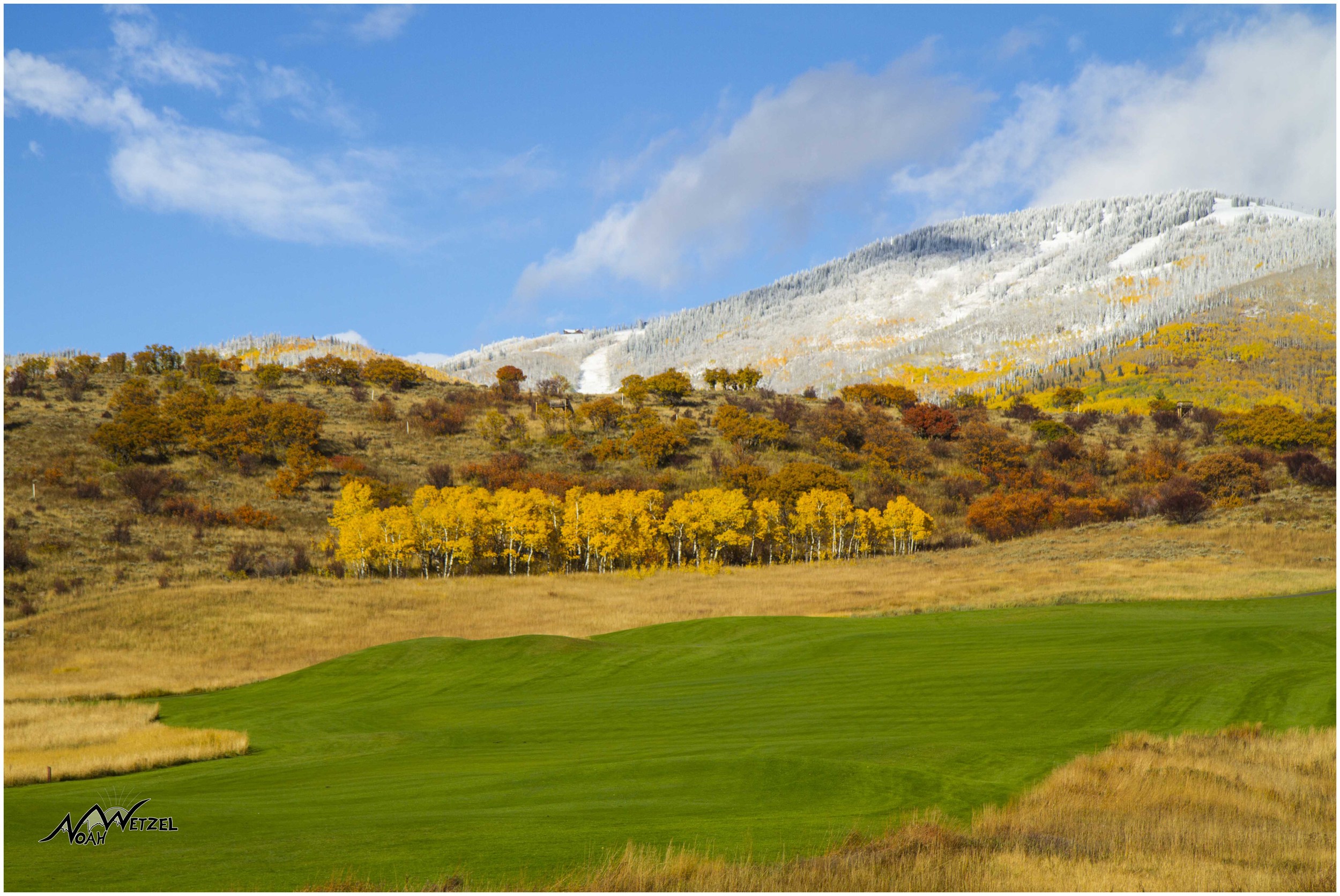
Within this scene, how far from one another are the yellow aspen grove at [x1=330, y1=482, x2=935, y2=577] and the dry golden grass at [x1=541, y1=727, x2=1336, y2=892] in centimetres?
5364

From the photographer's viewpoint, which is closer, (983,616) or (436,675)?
(436,675)

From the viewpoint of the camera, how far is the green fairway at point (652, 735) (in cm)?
935

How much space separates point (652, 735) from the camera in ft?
52.2

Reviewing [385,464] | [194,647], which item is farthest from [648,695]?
[385,464]

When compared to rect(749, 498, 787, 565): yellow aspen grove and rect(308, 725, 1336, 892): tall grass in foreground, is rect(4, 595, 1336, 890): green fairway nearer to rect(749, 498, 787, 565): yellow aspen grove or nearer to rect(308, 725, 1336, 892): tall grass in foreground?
rect(308, 725, 1336, 892): tall grass in foreground

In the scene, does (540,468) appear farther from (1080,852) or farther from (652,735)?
(1080,852)

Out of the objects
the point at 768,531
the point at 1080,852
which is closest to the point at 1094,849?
the point at 1080,852

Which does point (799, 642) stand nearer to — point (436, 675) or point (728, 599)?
point (436, 675)

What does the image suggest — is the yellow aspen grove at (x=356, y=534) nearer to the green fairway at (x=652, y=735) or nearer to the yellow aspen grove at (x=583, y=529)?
the yellow aspen grove at (x=583, y=529)

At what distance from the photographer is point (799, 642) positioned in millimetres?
25719

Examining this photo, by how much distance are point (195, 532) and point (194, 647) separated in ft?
112

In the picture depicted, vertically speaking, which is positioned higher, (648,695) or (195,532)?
(195,532)

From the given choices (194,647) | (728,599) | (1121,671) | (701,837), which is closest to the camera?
(701,837)

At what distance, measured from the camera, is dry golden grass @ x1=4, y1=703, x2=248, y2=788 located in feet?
48.0
